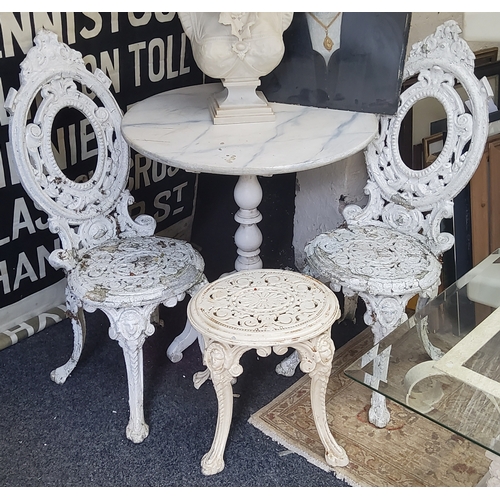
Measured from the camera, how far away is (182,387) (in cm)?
236

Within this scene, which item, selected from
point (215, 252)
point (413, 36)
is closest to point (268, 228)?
point (215, 252)

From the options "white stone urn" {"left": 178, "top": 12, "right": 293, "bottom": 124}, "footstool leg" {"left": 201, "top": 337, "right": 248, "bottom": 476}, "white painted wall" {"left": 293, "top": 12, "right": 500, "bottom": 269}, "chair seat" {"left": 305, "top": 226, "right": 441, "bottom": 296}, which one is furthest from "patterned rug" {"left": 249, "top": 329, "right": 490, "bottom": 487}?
A: "white stone urn" {"left": 178, "top": 12, "right": 293, "bottom": 124}

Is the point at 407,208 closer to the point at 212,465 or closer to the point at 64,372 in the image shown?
the point at 212,465

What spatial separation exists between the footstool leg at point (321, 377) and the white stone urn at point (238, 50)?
0.81 m

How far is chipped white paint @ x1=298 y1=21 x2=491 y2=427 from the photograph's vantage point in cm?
Result: 205

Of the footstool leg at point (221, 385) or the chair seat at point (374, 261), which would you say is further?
the chair seat at point (374, 261)

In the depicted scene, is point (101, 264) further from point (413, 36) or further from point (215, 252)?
point (413, 36)

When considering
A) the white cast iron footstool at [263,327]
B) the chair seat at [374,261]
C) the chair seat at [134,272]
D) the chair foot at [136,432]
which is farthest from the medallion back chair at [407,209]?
the chair foot at [136,432]

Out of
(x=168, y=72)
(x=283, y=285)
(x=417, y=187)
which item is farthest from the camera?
(x=168, y=72)

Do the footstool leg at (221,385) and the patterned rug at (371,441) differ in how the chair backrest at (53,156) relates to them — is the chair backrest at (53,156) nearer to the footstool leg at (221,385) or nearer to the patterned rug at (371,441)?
the footstool leg at (221,385)

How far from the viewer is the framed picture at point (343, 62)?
2.23 meters

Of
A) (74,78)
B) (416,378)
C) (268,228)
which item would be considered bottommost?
(268,228)

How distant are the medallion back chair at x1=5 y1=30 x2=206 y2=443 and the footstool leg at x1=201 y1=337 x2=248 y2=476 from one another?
0.27 meters
